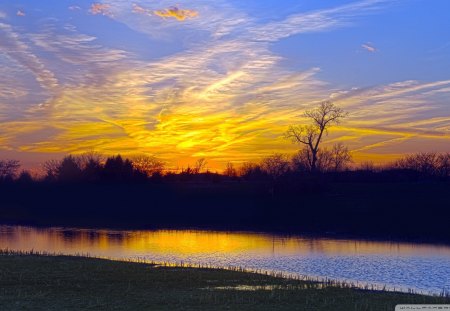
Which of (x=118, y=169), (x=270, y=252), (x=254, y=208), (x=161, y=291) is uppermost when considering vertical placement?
(x=118, y=169)

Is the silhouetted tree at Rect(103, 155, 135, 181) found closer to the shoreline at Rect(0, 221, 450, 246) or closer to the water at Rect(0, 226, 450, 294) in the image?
the shoreline at Rect(0, 221, 450, 246)

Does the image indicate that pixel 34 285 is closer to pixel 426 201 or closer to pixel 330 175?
pixel 426 201

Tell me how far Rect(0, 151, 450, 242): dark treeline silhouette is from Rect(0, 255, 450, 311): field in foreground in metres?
41.3

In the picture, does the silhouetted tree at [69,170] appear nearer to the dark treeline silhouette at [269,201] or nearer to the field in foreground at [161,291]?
the dark treeline silhouette at [269,201]

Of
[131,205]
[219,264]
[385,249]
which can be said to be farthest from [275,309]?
[131,205]

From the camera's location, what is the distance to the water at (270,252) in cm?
4275

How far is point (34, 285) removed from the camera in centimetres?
3194

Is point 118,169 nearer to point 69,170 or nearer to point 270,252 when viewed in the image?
point 69,170

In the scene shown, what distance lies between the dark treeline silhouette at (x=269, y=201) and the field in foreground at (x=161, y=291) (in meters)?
41.3

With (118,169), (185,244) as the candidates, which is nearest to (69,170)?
(118,169)

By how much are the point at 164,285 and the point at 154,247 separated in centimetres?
2995

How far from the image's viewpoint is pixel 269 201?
4063 inches

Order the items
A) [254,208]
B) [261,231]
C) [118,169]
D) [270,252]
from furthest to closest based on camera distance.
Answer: [118,169], [254,208], [261,231], [270,252]

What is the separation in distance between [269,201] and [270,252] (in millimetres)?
46453
